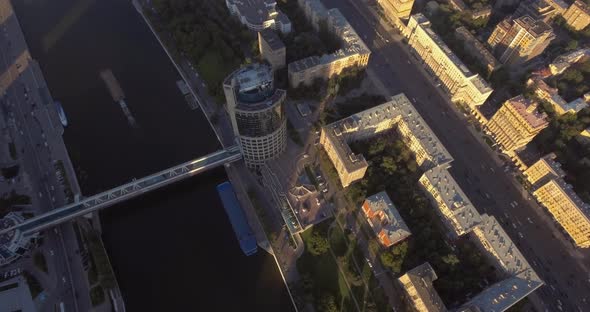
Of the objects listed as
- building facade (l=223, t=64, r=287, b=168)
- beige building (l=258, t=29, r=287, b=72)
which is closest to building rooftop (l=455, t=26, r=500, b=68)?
beige building (l=258, t=29, r=287, b=72)

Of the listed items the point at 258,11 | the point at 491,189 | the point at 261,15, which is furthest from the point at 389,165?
the point at 258,11

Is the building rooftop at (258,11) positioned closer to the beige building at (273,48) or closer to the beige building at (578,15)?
the beige building at (273,48)

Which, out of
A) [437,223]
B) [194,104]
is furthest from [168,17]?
[437,223]

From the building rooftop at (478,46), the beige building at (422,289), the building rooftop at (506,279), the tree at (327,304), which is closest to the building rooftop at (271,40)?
the building rooftop at (478,46)

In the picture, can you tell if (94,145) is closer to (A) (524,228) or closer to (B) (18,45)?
(B) (18,45)

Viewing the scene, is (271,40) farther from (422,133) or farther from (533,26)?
(533,26)
